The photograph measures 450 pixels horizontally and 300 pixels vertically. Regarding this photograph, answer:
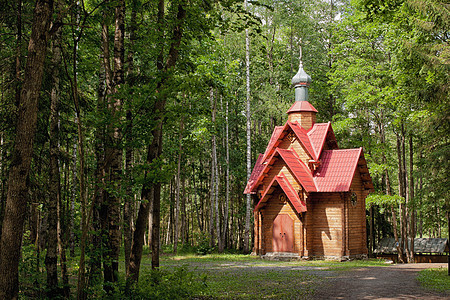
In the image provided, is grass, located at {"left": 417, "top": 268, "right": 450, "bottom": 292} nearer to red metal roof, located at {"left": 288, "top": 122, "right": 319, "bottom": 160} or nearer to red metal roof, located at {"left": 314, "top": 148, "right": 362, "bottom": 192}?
red metal roof, located at {"left": 314, "top": 148, "right": 362, "bottom": 192}

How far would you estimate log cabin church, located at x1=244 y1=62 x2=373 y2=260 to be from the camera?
2403 centimetres

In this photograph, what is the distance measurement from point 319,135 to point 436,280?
1364 centimetres

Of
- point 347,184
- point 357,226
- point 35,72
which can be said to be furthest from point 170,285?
point 357,226

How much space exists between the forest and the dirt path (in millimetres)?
2948

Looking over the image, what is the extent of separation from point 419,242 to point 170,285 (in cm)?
2982

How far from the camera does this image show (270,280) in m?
14.5

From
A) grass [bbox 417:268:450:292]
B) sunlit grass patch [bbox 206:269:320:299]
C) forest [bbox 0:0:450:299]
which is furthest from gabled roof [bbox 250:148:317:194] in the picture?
grass [bbox 417:268:450:292]

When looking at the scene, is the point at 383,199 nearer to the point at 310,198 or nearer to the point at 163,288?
the point at 310,198

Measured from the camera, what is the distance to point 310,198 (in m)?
24.7

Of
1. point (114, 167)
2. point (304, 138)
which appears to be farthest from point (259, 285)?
point (304, 138)

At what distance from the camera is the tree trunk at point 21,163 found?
18.4ft

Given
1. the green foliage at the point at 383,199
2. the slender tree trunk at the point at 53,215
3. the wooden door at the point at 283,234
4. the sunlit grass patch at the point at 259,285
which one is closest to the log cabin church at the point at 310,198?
the wooden door at the point at 283,234

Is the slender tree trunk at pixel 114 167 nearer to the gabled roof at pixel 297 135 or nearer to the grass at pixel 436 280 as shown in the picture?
the grass at pixel 436 280

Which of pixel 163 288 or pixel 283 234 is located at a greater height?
pixel 163 288
